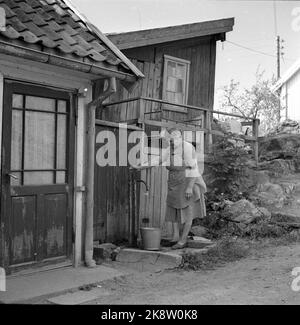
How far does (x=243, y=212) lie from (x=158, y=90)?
514 cm

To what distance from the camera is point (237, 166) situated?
10.2 meters

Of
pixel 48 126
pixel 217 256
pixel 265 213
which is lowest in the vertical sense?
pixel 217 256

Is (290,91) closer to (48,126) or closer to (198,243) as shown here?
(198,243)

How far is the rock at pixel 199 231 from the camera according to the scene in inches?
333

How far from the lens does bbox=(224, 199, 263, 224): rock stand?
8.80 metres

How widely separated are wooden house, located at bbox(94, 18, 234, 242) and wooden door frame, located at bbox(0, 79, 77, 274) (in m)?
0.59

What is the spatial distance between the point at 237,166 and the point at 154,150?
2.80m

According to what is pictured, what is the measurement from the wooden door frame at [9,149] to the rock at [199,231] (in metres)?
3.06

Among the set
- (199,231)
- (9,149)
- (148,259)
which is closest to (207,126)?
(199,231)

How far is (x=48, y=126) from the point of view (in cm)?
586

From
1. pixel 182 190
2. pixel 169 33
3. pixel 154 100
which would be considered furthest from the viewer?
pixel 169 33

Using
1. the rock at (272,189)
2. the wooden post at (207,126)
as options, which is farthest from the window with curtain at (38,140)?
the wooden post at (207,126)

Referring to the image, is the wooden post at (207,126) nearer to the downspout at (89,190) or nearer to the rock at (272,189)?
the rock at (272,189)
